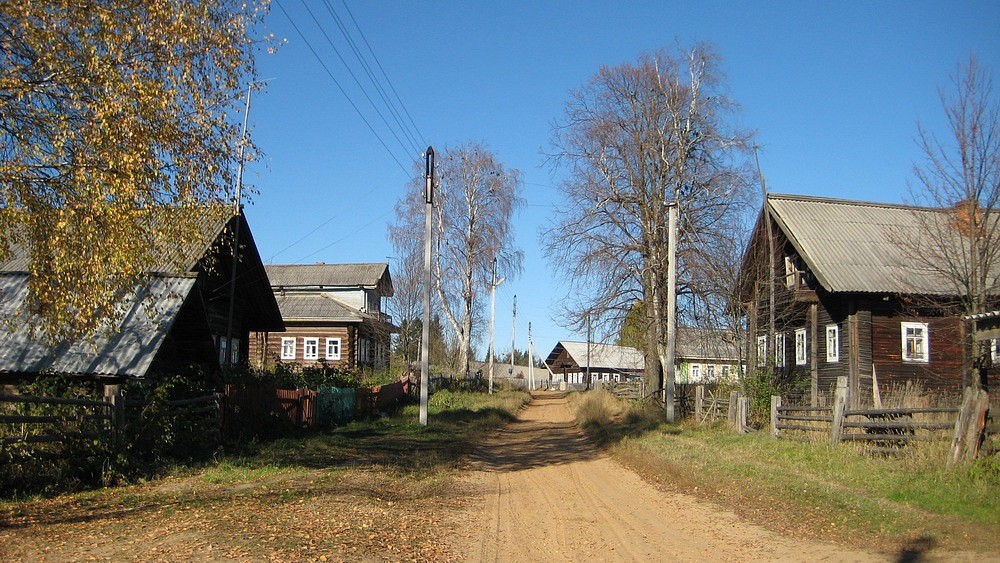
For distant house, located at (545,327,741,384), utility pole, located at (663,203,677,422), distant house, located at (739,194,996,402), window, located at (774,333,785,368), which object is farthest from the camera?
distant house, located at (545,327,741,384)

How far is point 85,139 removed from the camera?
439 inches

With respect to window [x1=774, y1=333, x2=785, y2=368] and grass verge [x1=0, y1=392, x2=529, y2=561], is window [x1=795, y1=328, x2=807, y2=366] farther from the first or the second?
grass verge [x1=0, y1=392, x2=529, y2=561]

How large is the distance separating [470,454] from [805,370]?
1720cm

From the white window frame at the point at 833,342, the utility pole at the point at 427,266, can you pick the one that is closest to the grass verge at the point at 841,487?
the utility pole at the point at 427,266

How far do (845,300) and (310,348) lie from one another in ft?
96.8

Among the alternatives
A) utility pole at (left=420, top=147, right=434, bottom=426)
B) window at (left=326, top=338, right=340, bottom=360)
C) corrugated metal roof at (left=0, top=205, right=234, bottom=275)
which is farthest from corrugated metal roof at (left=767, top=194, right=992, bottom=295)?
window at (left=326, top=338, right=340, bottom=360)

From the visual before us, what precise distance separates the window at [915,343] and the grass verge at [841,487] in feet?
37.5

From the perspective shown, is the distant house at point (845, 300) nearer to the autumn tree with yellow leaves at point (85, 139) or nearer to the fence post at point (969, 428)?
the fence post at point (969, 428)

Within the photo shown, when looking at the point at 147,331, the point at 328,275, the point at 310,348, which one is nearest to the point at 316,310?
the point at 310,348

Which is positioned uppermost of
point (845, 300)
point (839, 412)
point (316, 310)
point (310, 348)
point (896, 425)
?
point (316, 310)

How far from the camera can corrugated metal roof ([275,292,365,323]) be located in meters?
45.0

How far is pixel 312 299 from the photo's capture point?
155ft

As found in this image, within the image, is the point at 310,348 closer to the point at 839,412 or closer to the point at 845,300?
the point at 845,300

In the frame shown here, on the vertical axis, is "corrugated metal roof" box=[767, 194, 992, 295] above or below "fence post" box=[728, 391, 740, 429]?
above
